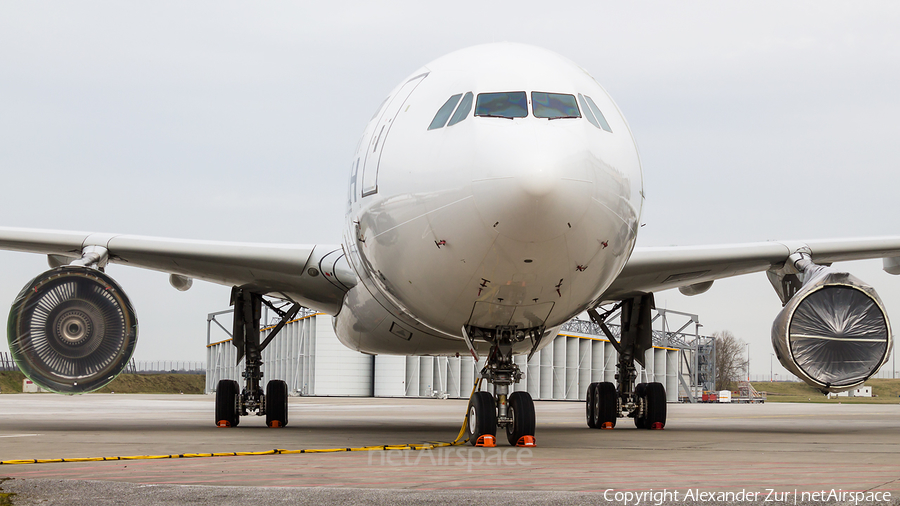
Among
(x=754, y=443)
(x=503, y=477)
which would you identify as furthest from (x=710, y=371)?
(x=503, y=477)

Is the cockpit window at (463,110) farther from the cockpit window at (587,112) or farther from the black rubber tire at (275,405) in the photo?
the black rubber tire at (275,405)

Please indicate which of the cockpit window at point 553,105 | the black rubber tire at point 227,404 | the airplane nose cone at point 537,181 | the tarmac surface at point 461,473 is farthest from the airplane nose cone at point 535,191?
the black rubber tire at point 227,404

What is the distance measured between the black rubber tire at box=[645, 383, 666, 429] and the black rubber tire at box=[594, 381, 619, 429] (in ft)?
1.87

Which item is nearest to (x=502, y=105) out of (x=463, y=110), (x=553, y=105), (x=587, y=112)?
(x=463, y=110)

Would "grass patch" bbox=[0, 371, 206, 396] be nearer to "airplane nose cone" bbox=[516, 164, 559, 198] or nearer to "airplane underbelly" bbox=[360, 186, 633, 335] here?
"airplane underbelly" bbox=[360, 186, 633, 335]

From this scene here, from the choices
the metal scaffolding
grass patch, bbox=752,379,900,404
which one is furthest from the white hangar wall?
grass patch, bbox=752,379,900,404

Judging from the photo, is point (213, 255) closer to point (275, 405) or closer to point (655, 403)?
point (275, 405)

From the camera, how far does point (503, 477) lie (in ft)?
21.4

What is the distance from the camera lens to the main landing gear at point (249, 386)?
15227 mm

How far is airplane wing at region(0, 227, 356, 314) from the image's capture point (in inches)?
521

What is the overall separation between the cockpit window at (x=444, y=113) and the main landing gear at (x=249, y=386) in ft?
24.6

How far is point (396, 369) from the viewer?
5416 centimetres

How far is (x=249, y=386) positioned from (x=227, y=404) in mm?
466

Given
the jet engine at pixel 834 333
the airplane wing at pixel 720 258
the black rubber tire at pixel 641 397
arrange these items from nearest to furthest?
the jet engine at pixel 834 333, the airplane wing at pixel 720 258, the black rubber tire at pixel 641 397
